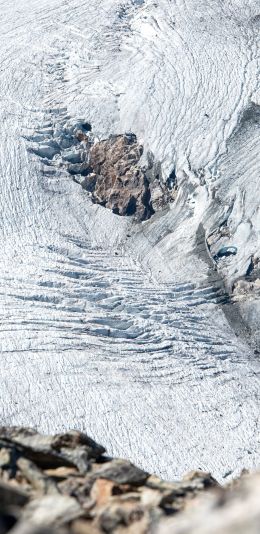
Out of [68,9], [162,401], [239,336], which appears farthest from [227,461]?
[68,9]

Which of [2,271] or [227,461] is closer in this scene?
[227,461]

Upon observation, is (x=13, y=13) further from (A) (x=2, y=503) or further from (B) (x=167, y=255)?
(A) (x=2, y=503)

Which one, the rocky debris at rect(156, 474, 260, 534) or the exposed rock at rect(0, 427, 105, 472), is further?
the exposed rock at rect(0, 427, 105, 472)

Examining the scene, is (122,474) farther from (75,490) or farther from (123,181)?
(123,181)

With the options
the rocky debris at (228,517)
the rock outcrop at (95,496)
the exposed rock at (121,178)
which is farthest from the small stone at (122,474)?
the exposed rock at (121,178)

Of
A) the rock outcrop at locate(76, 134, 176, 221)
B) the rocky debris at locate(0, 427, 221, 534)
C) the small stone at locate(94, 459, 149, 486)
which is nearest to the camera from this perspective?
the rocky debris at locate(0, 427, 221, 534)

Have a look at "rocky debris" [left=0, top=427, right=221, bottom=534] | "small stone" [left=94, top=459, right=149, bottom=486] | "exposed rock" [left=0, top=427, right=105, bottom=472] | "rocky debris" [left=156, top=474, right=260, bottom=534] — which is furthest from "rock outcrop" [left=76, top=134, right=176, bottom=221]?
"rocky debris" [left=156, top=474, right=260, bottom=534]

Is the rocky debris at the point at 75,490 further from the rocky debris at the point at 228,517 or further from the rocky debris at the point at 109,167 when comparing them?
the rocky debris at the point at 109,167

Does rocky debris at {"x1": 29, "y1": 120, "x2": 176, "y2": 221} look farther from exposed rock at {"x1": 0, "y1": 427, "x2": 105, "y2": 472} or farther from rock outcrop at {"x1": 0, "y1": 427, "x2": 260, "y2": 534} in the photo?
rock outcrop at {"x1": 0, "y1": 427, "x2": 260, "y2": 534}
